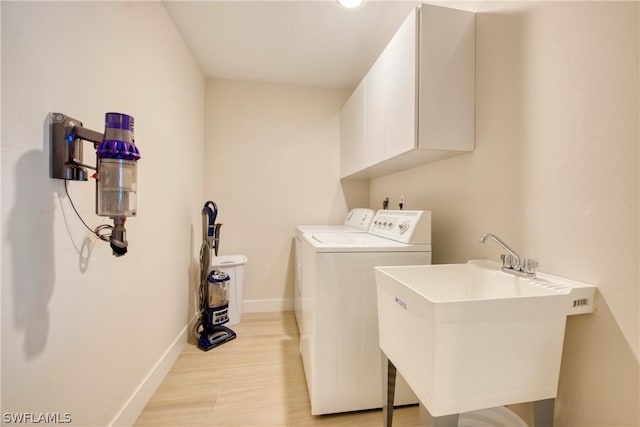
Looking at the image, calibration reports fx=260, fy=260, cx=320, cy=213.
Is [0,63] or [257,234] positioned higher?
[0,63]

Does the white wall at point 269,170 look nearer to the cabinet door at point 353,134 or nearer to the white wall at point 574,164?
the cabinet door at point 353,134

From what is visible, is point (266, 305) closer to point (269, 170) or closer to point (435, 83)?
point (269, 170)

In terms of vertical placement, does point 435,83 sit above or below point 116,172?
above

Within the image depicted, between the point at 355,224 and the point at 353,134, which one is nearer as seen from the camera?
the point at 353,134

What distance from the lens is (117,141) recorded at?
0.88 metres

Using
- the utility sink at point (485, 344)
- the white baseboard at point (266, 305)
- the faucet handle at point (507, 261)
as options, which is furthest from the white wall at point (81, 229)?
the faucet handle at point (507, 261)

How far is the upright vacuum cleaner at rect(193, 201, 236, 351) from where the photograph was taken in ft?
6.89

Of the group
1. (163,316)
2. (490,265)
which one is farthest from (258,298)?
(490,265)

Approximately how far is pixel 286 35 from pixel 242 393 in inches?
96.4

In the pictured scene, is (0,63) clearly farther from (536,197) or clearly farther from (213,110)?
(213,110)

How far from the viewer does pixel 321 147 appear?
2832 mm

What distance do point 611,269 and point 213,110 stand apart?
2.96 meters

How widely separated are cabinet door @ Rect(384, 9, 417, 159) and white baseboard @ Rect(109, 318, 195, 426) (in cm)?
187

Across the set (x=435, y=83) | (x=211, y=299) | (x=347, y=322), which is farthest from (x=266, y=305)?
(x=435, y=83)
